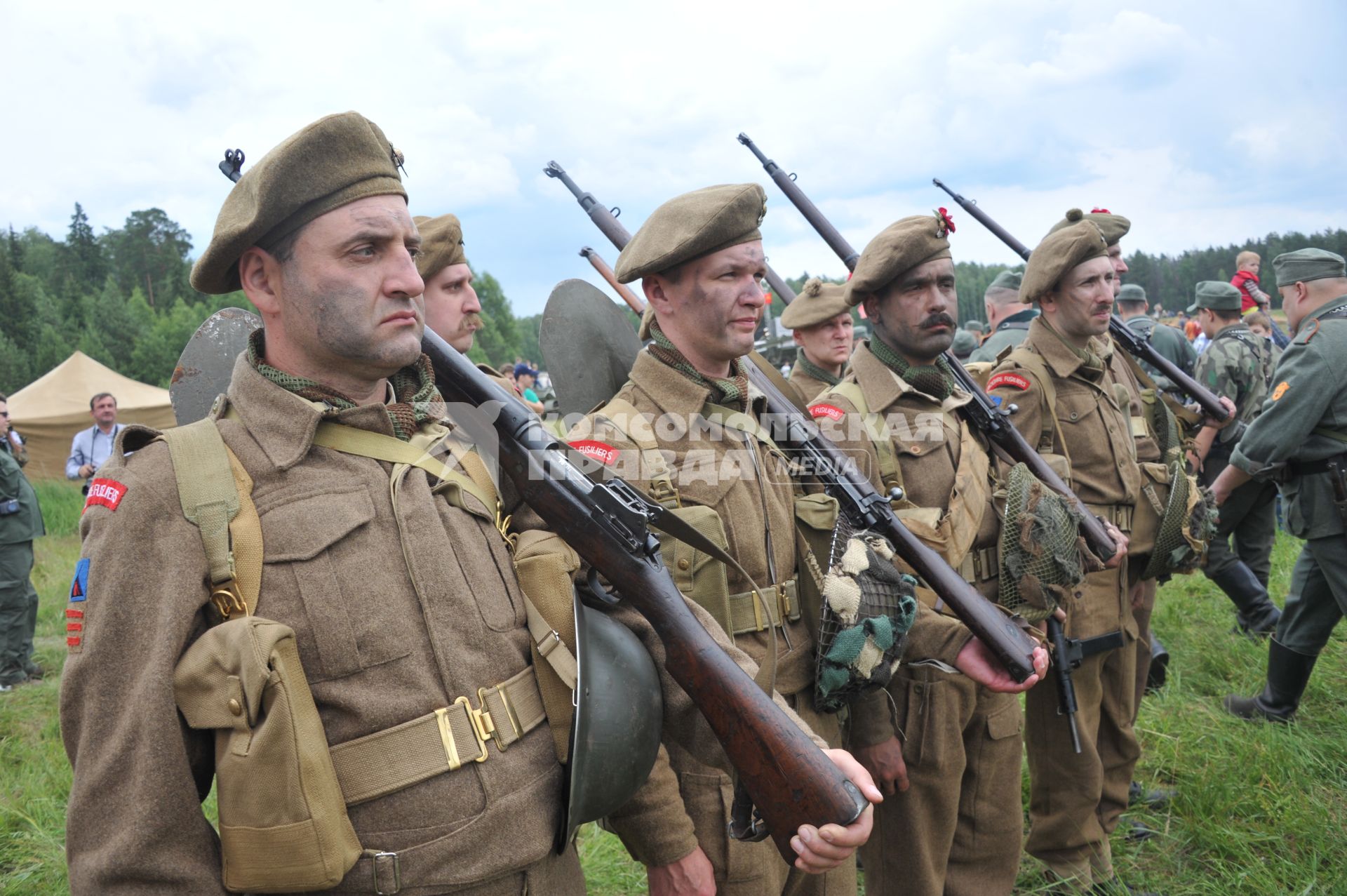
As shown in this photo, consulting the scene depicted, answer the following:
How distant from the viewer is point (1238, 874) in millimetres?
3805

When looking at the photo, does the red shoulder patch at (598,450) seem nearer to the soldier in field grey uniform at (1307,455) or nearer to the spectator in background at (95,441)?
the soldier in field grey uniform at (1307,455)

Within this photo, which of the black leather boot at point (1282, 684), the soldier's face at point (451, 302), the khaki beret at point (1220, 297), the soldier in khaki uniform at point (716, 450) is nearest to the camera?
the soldier in khaki uniform at point (716, 450)

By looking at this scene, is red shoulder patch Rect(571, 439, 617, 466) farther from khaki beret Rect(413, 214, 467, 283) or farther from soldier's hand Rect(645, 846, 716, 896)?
khaki beret Rect(413, 214, 467, 283)

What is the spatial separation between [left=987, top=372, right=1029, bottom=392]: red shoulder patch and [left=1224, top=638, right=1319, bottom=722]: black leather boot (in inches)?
98.6

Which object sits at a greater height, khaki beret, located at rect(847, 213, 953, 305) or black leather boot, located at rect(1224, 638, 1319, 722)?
khaki beret, located at rect(847, 213, 953, 305)

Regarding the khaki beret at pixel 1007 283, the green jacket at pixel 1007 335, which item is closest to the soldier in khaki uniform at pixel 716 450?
the green jacket at pixel 1007 335

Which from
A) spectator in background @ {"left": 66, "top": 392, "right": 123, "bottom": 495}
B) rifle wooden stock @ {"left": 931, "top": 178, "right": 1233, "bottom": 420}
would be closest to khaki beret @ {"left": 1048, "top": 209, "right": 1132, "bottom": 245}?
rifle wooden stock @ {"left": 931, "top": 178, "right": 1233, "bottom": 420}

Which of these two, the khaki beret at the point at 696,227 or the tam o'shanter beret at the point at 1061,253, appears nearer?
the khaki beret at the point at 696,227

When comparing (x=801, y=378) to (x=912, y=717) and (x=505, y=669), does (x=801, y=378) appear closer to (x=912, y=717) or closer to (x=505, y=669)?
(x=912, y=717)

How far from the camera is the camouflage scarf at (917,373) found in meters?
3.81

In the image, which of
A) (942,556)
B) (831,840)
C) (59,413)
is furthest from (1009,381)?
(59,413)

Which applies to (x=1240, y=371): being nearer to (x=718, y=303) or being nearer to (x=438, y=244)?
(x=718, y=303)

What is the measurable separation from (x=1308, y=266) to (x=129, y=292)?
191 ft

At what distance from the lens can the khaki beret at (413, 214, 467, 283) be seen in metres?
3.71
